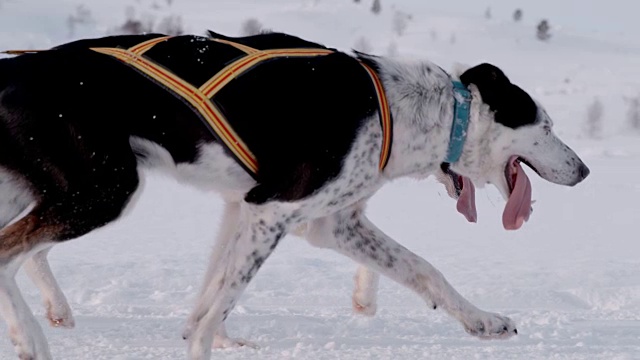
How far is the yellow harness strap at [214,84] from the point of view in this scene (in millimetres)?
3285

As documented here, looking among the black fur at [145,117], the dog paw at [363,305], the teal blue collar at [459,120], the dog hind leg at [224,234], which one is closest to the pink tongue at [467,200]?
the teal blue collar at [459,120]

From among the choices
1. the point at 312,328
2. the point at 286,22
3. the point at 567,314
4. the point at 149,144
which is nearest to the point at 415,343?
the point at 312,328

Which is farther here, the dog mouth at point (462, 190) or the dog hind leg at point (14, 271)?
the dog mouth at point (462, 190)

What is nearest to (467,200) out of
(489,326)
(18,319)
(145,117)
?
(489,326)

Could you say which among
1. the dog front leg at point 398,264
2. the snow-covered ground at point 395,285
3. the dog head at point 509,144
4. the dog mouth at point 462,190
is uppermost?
the dog head at point 509,144

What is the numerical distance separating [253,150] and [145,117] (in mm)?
394

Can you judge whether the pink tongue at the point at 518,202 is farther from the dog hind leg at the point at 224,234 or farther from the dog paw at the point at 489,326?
the dog hind leg at the point at 224,234

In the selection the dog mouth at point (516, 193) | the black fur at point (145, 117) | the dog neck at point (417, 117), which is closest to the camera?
the black fur at point (145, 117)

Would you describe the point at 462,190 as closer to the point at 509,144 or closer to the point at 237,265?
the point at 509,144

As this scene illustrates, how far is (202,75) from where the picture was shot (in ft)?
11.0

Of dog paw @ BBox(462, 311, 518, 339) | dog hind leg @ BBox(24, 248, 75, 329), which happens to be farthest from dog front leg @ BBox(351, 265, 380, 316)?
dog hind leg @ BBox(24, 248, 75, 329)

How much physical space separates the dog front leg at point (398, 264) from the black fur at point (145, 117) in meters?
0.49

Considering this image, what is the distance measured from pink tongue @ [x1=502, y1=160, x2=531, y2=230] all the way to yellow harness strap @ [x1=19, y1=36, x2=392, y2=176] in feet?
2.28

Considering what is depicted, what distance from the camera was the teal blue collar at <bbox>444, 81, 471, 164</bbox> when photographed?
146 inches
